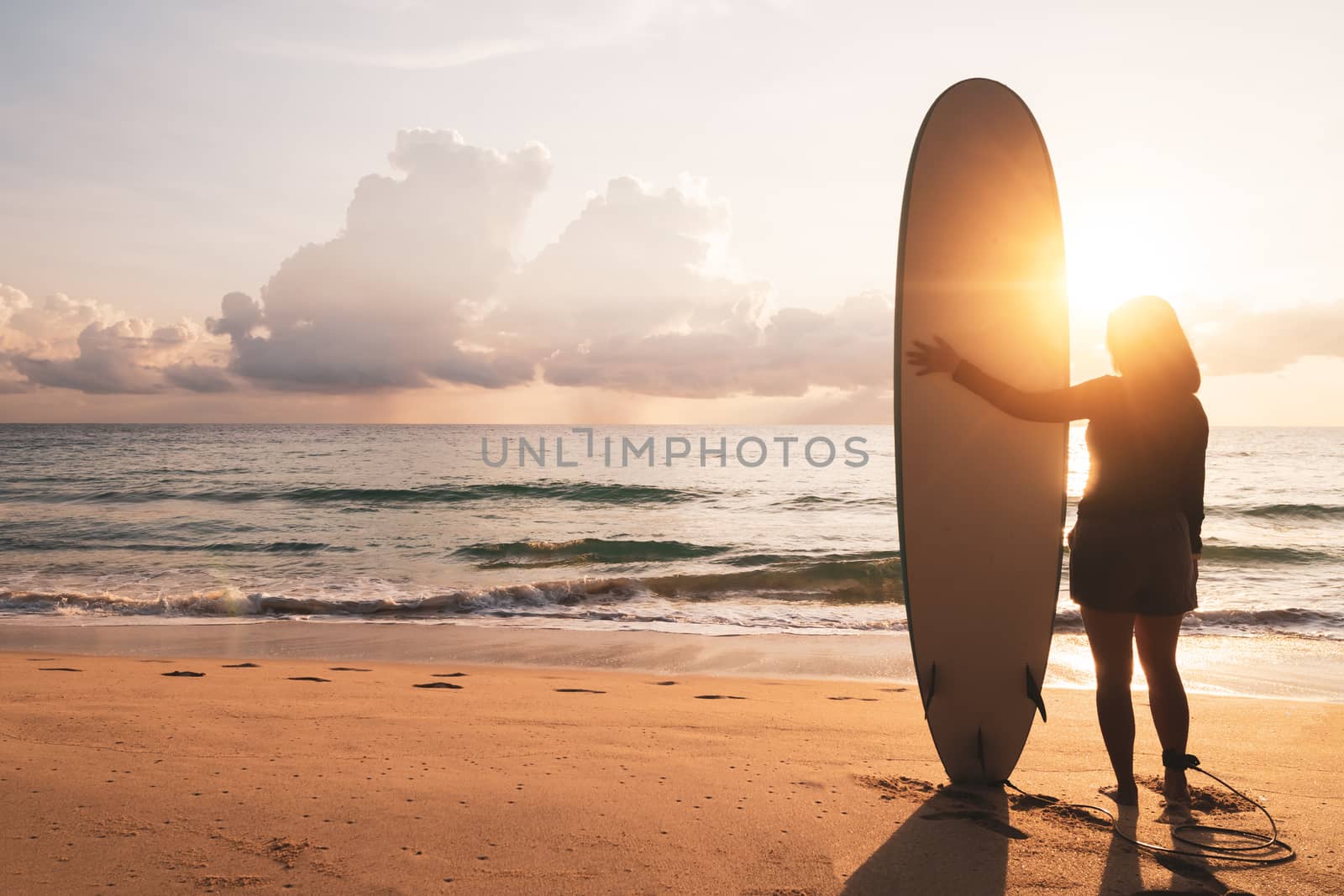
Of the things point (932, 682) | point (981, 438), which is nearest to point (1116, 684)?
point (932, 682)

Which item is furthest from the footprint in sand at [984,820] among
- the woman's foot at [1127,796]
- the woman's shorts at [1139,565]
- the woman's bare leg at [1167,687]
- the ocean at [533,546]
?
the ocean at [533,546]

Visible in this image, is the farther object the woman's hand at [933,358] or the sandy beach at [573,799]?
the woman's hand at [933,358]

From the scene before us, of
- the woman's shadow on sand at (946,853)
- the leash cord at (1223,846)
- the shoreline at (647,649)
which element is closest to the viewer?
the woman's shadow on sand at (946,853)

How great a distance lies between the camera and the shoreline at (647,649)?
6.16m

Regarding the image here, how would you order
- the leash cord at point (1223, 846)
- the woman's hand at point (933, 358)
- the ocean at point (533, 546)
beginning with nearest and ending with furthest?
the leash cord at point (1223, 846), the woman's hand at point (933, 358), the ocean at point (533, 546)

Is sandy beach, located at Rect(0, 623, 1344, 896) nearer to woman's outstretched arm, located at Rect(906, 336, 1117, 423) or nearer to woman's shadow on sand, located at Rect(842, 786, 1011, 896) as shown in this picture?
woman's shadow on sand, located at Rect(842, 786, 1011, 896)

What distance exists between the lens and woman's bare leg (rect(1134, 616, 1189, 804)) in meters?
2.53

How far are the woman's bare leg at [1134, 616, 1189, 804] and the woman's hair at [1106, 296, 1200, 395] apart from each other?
2.38ft

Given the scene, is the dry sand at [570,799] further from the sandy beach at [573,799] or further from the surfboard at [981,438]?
the surfboard at [981,438]

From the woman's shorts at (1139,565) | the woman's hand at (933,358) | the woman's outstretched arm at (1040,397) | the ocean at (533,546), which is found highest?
the woman's hand at (933,358)

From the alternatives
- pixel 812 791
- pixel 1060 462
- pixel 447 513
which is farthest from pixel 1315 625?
pixel 447 513

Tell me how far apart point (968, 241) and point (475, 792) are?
8.37 ft

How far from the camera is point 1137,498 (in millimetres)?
2488

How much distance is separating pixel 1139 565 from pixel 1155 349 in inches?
25.7
